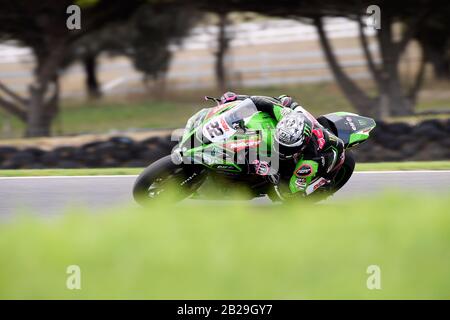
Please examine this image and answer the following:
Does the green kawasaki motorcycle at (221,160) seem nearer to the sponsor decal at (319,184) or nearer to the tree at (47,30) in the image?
the sponsor decal at (319,184)

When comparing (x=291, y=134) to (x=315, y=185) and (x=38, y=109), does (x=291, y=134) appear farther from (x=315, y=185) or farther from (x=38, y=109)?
(x=38, y=109)

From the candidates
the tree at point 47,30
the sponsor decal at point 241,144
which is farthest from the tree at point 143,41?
the sponsor decal at point 241,144

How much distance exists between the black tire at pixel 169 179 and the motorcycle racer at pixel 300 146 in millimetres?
589

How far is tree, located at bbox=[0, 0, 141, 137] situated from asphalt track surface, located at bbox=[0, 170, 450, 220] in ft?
30.5

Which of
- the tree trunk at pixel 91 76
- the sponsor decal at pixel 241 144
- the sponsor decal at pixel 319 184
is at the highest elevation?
the sponsor decal at pixel 241 144

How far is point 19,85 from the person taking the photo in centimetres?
3478

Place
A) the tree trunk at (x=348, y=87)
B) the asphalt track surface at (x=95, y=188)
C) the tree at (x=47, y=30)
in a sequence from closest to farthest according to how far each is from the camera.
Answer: the asphalt track surface at (x=95, y=188) → the tree at (x=47, y=30) → the tree trunk at (x=348, y=87)

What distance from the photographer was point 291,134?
271 inches

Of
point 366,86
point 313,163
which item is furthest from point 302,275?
point 366,86

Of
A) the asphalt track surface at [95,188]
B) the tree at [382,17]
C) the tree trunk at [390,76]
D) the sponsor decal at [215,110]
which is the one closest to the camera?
the sponsor decal at [215,110]

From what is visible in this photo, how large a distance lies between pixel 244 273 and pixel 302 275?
37 centimetres

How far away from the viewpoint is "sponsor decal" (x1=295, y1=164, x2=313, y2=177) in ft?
23.8

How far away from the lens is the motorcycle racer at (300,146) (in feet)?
22.8
